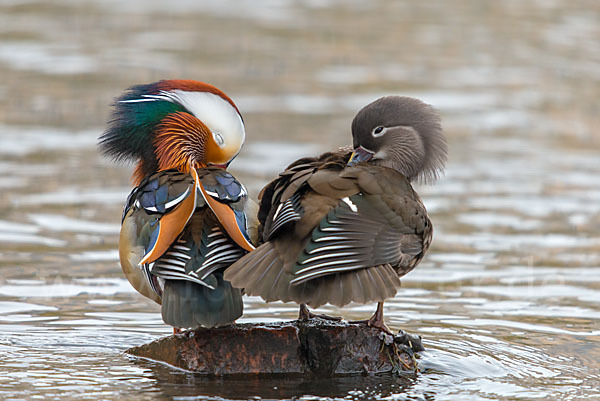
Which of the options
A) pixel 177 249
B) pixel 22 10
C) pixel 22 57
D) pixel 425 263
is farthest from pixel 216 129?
pixel 22 10

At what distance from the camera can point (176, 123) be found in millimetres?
6926

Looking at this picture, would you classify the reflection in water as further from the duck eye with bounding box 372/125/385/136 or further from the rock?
the duck eye with bounding box 372/125/385/136

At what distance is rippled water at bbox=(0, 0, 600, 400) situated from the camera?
6375mm

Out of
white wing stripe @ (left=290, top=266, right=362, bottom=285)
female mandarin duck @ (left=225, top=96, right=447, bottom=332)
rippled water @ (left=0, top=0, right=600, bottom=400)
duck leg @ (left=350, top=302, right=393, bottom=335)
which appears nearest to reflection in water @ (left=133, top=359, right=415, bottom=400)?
rippled water @ (left=0, top=0, right=600, bottom=400)

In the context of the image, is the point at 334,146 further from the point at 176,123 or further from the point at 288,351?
the point at 288,351

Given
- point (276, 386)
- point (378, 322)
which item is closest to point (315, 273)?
point (276, 386)

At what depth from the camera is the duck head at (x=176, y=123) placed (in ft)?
22.7

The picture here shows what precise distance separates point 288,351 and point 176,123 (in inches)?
69.2

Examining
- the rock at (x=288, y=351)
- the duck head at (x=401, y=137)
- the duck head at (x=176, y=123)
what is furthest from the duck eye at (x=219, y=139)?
the rock at (x=288, y=351)

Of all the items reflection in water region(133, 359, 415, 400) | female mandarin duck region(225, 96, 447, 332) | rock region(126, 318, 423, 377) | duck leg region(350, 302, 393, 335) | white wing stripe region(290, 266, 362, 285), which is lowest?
reflection in water region(133, 359, 415, 400)

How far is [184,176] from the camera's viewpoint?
256 inches

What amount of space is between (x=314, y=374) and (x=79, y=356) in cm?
147

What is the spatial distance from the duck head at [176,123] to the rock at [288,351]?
127 cm

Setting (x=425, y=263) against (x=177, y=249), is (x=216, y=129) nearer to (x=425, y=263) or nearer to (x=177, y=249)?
(x=177, y=249)
